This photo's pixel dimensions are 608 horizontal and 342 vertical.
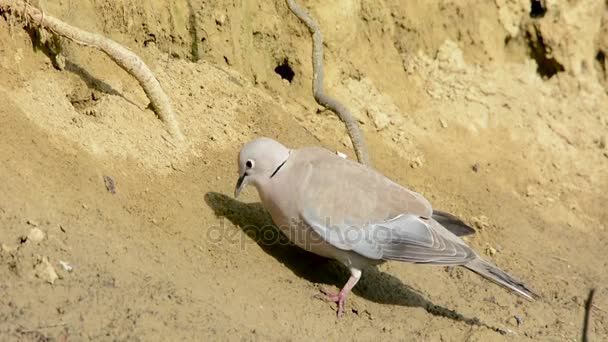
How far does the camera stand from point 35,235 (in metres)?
4.54

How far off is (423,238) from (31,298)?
2.46 m

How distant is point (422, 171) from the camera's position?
23.7ft

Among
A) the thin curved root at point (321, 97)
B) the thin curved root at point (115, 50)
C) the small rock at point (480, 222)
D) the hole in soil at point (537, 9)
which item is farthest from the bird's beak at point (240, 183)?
the hole in soil at point (537, 9)

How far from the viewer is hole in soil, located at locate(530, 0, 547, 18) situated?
27.9 feet

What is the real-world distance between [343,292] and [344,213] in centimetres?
48

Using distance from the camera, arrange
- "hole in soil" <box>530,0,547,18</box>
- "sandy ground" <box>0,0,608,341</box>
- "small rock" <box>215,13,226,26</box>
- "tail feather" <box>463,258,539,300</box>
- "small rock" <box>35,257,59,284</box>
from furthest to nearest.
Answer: "hole in soil" <box>530,0,547,18</box>
"small rock" <box>215,13,226,26</box>
"tail feather" <box>463,258,539,300</box>
"sandy ground" <box>0,0,608,341</box>
"small rock" <box>35,257,59,284</box>

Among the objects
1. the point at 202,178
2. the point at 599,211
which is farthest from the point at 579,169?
the point at 202,178

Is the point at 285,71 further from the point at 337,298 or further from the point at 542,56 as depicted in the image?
the point at 542,56

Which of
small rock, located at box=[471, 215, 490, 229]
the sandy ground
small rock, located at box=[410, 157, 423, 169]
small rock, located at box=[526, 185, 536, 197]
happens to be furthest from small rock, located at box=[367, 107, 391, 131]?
small rock, located at box=[526, 185, 536, 197]

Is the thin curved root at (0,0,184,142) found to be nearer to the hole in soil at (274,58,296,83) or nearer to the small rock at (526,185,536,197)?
the hole in soil at (274,58,296,83)

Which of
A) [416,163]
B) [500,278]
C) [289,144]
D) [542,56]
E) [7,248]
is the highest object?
A: [542,56]

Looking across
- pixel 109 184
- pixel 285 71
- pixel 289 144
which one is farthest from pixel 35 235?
pixel 285 71

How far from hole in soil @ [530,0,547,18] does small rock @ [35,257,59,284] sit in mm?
5734

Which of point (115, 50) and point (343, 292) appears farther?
point (115, 50)
